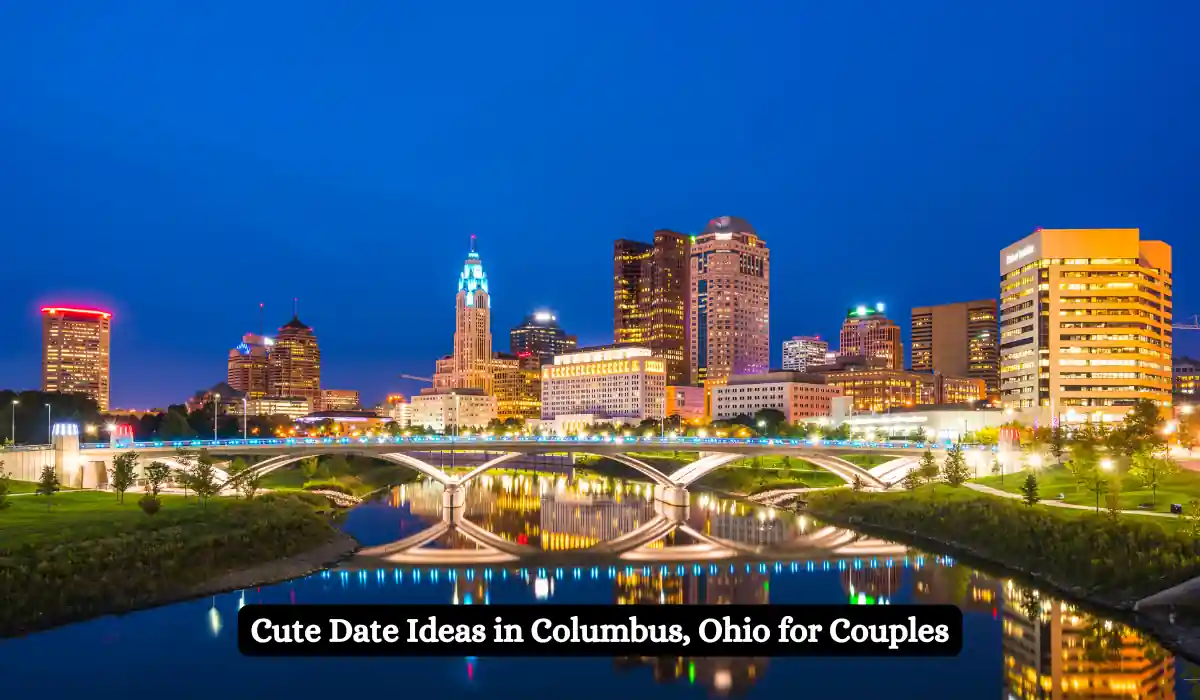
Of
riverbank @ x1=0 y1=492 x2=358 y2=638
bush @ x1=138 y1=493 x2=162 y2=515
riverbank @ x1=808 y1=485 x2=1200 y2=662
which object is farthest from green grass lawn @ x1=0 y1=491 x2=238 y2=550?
riverbank @ x1=808 y1=485 x2=1200 y2=662

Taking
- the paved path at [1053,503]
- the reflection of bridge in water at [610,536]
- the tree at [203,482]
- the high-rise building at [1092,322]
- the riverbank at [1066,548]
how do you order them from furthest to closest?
1. the high-rise building at [1092,322]
2. the tree at [203,482]
3. the reflection of bridge in water at [610,536]
4. the paved path at [1053,503]
5. the riverbank at [1066,548]

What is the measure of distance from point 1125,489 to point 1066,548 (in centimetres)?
2298

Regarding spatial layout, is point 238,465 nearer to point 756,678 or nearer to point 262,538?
point 262,538

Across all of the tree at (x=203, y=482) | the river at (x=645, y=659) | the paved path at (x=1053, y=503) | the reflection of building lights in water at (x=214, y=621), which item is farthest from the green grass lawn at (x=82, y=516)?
the paved path at (x=1053, y=503)

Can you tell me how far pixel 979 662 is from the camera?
1630 inches

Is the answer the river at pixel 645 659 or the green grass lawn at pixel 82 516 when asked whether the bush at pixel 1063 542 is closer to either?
the river at pixel 645 659

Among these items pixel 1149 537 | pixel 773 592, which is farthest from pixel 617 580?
pixel 1149 537

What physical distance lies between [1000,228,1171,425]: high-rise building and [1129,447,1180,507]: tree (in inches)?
3281

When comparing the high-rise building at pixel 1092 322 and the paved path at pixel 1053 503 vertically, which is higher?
the high-rise building at pixel 1092 322

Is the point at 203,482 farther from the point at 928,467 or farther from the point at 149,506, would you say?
the point at 928,467

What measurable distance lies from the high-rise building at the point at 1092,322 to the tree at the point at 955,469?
234 feet

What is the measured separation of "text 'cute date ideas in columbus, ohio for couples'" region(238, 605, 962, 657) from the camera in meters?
22.5

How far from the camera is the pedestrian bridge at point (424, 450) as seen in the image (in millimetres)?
87625

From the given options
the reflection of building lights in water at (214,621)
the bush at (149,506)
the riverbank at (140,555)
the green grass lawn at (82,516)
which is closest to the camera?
the reflection of building lights in water at (214,621)
